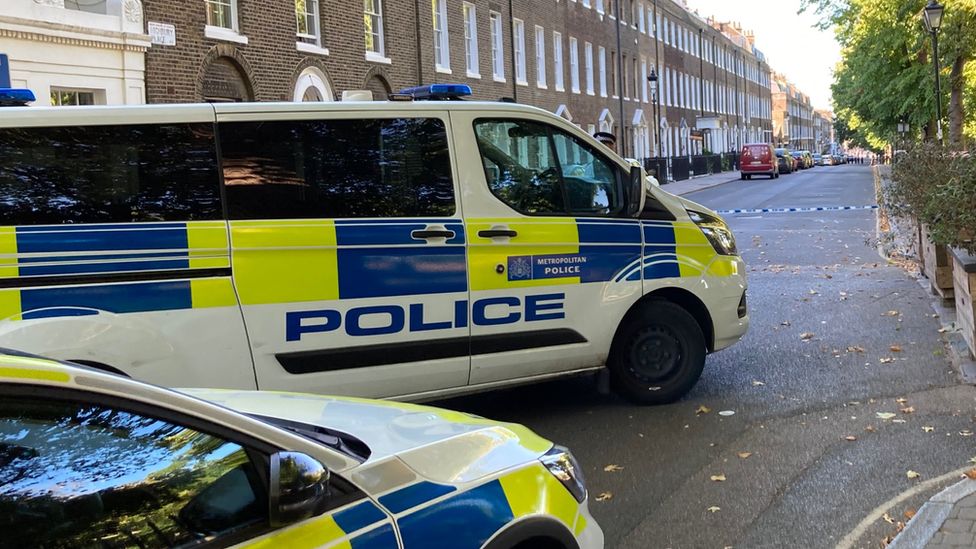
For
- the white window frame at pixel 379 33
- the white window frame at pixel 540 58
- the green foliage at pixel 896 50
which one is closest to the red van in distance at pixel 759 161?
the green foliage at pixel 896 50

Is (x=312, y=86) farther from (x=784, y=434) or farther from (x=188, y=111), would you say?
(x=784, y=434)

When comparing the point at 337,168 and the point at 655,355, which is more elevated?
the point at 337,168

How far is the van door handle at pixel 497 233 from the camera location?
571 cm

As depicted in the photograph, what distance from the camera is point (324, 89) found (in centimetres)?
1959

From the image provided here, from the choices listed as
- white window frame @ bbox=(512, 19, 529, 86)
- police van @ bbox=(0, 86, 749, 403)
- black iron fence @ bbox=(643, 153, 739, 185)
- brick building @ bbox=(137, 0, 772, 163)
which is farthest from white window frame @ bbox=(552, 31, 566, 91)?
police van @ bbox=(0, 86, 749, 403)

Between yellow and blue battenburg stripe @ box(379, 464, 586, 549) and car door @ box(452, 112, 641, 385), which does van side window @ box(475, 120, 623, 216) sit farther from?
yellow and blue battenburg stripe @ box(379, 464, 586, 549)

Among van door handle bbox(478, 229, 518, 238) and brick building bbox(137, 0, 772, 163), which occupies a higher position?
brick building bbox(137, 0, 772, 163)

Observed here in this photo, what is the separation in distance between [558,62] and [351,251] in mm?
32055

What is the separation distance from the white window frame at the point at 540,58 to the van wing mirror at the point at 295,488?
32.0 metres

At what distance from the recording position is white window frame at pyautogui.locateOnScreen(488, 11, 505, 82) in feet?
97.2

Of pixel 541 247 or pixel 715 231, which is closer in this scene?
pixel 541 247

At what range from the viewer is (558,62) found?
36062mm

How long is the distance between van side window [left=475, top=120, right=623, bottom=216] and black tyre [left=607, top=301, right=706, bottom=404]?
84 cm

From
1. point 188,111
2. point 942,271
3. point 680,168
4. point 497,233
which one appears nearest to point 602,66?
A: point 680,168
